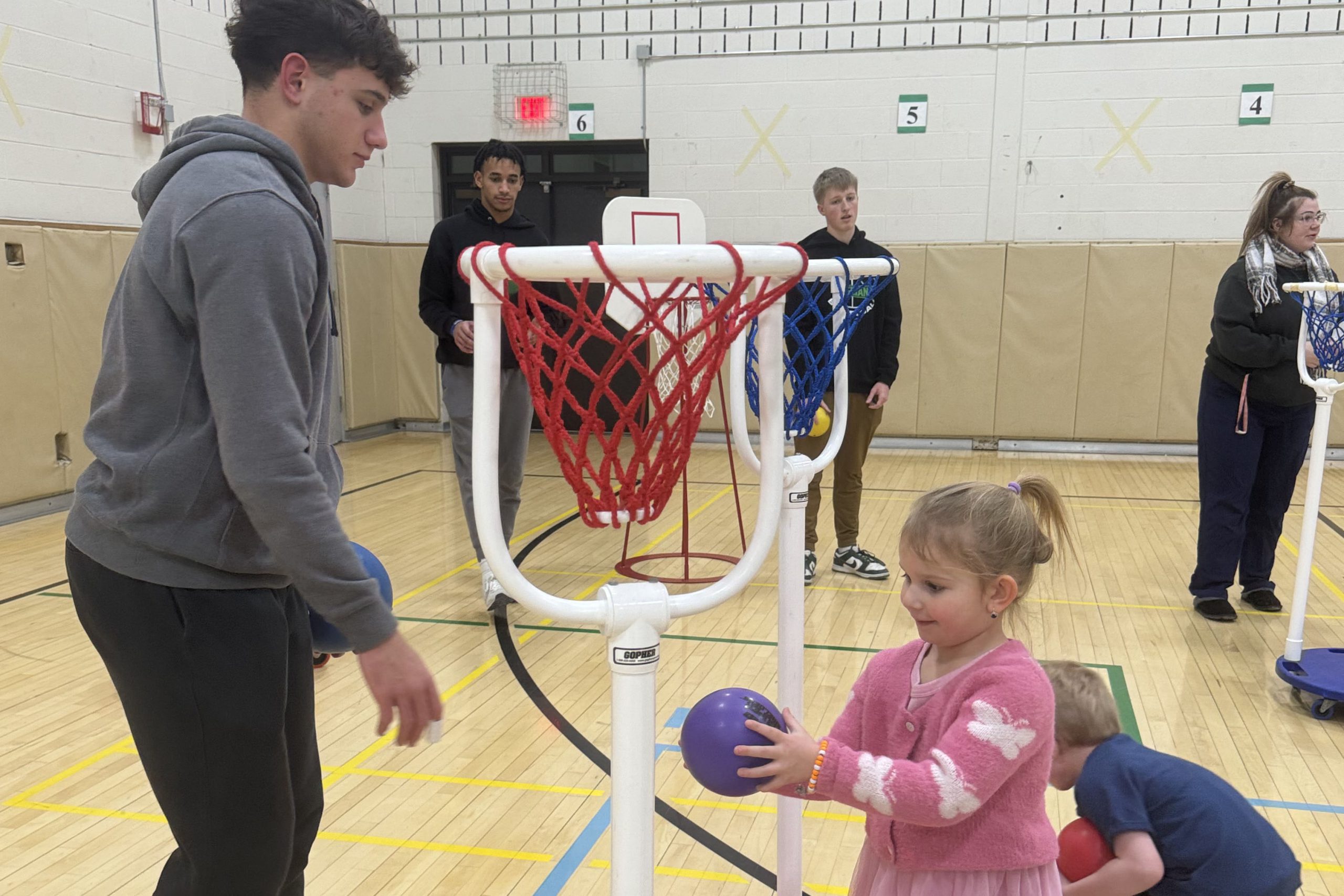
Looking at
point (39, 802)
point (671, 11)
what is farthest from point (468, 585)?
point (671, 11)

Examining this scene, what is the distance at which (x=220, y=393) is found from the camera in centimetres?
130

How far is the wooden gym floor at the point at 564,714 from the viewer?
2.59m

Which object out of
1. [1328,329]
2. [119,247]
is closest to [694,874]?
[1328,329]

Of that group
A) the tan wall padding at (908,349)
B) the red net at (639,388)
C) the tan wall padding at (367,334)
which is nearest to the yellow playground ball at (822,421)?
the red net at (639,388)

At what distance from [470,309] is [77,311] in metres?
3.28

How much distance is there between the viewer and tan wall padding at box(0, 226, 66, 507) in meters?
5.94

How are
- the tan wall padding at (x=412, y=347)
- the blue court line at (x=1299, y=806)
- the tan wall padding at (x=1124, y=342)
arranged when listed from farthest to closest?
1. the tan wall padding at (x=412, y=347)
2. the tan wall padding at (x=1124, y=342)
3. the blue court line at (x=1299, y=806)

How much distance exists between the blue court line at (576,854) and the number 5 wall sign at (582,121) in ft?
23.5

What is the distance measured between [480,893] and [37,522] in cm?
497

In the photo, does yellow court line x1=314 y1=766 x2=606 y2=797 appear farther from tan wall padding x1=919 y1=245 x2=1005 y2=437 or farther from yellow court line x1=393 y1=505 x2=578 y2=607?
tan wall padding x1=919 y1=245 x2=1005 y2=437

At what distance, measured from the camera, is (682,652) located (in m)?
4.04

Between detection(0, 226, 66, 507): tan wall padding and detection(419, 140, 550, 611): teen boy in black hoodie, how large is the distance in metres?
3.08

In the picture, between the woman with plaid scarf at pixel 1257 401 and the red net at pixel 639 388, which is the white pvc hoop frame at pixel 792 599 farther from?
the woman with plaid scarf at pixel 1257 401

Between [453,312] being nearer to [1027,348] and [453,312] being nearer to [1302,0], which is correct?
[1027,348]
